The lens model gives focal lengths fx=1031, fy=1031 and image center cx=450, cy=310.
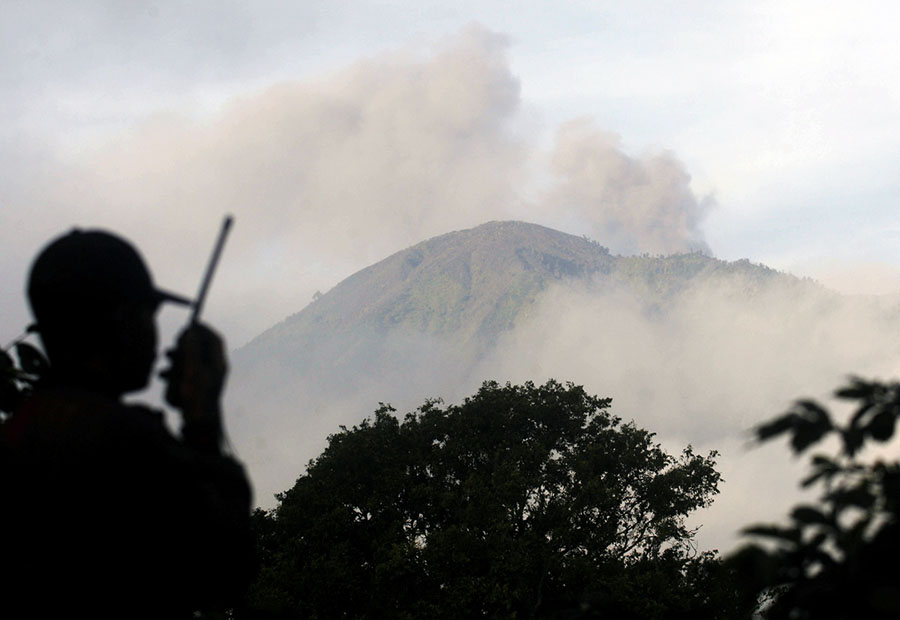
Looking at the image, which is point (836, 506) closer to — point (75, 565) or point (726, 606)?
point (75, 565)

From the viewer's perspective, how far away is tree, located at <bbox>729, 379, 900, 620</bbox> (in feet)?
10.4

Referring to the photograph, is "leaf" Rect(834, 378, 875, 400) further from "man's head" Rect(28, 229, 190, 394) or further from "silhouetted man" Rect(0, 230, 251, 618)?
"man's head" Rect(28, 229, 190, 394)

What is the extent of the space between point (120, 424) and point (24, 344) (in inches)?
105

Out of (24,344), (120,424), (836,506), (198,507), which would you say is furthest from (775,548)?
(24,344)

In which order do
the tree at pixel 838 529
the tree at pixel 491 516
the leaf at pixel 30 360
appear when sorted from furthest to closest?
the tree at pixel 491 516 < the leaf at pixel 30 360 < the tree at pixel 838 529

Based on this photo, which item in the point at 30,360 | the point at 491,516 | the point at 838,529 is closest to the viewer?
the point at 838,529

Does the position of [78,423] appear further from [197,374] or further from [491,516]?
[491,516]

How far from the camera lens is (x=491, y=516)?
40250mm

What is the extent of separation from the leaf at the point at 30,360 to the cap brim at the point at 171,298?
2291mm

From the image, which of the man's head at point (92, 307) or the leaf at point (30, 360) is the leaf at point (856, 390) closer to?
the man's head at point (92, 307)

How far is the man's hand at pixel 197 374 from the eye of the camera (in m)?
3.61

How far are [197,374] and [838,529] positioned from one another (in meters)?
2.19

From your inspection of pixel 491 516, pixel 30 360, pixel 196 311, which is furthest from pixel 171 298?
pixel 491 516

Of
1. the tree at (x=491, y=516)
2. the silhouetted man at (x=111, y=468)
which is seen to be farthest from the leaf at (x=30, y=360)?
the tree at (x=491, y=516)
